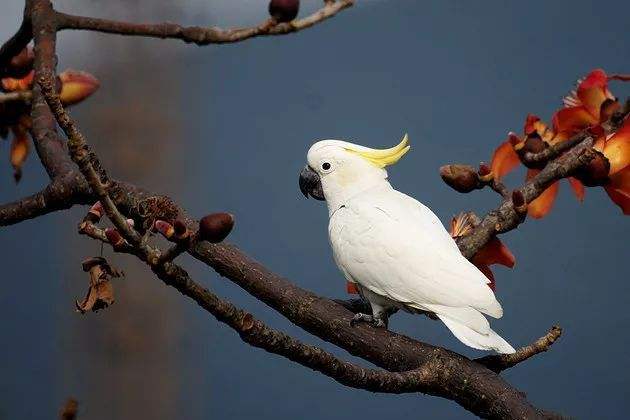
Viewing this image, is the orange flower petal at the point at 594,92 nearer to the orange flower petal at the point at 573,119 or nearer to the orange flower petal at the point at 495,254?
the orange flower petal at the point at 573,119

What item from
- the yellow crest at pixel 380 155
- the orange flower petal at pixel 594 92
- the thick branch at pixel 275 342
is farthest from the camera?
the yellow crest at pixel 380 155

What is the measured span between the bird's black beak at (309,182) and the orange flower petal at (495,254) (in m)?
0.28

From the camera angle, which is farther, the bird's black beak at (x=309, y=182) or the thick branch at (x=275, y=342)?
the bird's black beak at (x=309, y=182)

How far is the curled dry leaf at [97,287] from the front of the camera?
0.46 meters

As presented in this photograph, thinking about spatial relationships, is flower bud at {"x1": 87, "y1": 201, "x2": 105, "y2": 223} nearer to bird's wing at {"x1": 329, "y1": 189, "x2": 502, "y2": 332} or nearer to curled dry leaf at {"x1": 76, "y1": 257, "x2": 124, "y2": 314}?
curled dry leaf at {"x1": 76, "y1": 257, "x2": 124, "y2": 314}

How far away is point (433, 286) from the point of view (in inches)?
27.1

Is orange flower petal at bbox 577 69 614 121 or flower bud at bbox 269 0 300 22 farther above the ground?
orange flower petal at bbox 577 69 614 121

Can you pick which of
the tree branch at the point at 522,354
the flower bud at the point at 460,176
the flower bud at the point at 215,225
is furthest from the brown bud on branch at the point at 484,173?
the flower bud at the point at 215,225

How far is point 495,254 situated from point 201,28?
0.28 meters

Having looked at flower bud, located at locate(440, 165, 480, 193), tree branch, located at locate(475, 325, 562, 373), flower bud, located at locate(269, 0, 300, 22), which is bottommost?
tree branch, located at locate(475, 325, 562, 373)

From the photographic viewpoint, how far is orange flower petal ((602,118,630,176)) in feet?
1.80

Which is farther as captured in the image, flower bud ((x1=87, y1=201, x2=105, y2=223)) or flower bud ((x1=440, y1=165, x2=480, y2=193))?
flower bud ((x1=440, y1=165, x2=480, y2=193))

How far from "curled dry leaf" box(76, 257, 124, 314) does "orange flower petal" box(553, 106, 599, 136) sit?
1.10 feet

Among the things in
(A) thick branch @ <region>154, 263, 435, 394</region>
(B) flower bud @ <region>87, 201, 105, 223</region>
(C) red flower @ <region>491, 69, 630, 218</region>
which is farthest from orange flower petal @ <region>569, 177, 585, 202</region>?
(B) flower bud @ <region>87, 201, 105, 223</region>
